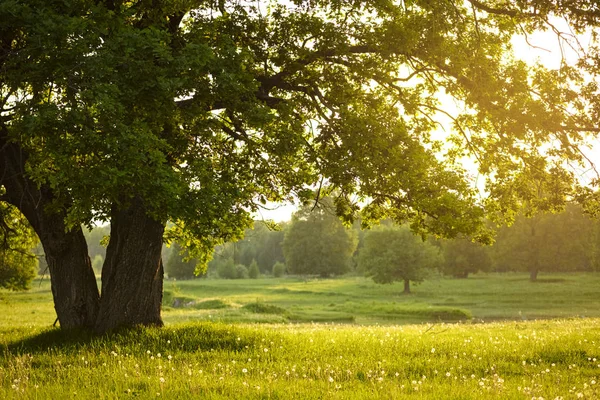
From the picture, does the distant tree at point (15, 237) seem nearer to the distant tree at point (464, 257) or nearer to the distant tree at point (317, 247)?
the distant tree at point (464, 257)

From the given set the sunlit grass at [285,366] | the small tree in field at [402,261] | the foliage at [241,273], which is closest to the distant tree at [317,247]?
the foliage at [241,273]

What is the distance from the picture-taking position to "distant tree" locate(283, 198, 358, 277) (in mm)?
104750

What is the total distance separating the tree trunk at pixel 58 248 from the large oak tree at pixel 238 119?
0.15 feet

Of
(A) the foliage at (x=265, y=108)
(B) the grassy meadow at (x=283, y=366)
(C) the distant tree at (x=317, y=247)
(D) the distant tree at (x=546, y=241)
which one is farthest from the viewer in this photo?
(C) the distant tree at (x=317, y=247)

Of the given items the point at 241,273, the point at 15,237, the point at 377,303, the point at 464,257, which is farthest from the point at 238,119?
the point at 241,273

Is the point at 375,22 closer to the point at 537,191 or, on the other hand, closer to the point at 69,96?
the point at 537,191

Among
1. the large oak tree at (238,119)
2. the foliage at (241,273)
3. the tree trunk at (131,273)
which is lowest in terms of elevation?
the foliage at (241,273)

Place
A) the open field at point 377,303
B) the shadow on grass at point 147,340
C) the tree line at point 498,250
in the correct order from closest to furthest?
the shadow on grass at point 147,340 < the open field at point 377,303 < the tree line at point 498,250

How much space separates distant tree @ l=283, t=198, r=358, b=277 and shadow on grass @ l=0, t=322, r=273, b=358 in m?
89.9

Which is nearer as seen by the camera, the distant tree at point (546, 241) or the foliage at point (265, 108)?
the foliage at point (265, 108)

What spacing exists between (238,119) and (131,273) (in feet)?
15.2

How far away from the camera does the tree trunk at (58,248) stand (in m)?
13.8

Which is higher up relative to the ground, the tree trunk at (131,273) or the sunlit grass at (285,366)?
the tree trunk at (131,273)

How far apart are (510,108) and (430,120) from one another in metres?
2.65
